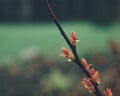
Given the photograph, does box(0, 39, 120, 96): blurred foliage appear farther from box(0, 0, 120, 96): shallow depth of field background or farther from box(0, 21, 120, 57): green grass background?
box(0, 21, 120, 57): green grass background

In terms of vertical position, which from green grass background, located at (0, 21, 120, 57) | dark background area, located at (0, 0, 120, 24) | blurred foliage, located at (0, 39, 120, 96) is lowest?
dark background area, located at (0, 0, 120, 24)

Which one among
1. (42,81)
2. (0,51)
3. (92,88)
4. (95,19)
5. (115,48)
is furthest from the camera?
(95,19)

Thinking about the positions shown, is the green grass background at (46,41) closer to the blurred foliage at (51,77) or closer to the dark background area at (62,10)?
the blurred foliage at (51,77)

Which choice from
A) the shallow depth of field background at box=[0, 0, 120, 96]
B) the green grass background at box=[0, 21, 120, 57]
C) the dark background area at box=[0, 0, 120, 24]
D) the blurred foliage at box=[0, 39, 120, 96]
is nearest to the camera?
the blurred foliage at box=[0, 39, 120, 96]

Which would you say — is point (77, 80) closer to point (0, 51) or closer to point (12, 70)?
point (12, 70)

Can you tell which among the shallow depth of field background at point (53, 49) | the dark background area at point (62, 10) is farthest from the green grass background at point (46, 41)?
the dark background area at point (62, 10)

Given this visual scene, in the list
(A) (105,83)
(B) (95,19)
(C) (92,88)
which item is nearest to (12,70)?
(A) (105,83)

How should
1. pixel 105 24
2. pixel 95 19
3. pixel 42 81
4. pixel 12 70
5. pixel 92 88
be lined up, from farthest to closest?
1. pixel 95 19
2. pixel 105 24
3. pixel 12 70
4. pixel 42 81
5. pixel 92 88

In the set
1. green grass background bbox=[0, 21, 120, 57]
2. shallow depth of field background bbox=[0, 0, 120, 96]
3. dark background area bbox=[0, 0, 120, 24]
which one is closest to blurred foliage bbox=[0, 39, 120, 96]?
shallow depth of field background bbox=[0, 0, 120, 96]

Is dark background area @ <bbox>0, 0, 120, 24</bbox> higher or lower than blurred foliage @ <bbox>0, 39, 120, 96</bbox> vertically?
lower
